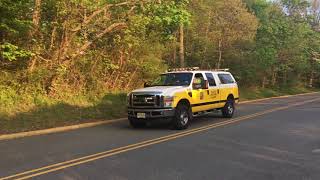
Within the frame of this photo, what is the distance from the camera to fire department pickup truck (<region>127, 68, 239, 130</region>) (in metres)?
15.8

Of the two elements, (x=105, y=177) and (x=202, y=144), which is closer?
(x=105, y=177)

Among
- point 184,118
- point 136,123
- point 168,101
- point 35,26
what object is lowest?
point 136,123

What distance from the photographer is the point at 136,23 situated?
2292cm

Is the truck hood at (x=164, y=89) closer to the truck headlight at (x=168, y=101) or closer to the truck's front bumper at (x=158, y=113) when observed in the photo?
the truck headlight at (x=168, y=101)

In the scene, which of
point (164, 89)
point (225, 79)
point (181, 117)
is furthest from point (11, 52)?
point (225, 79)

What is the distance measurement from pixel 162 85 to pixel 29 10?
6854mm

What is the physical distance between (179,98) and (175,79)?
1.56 m

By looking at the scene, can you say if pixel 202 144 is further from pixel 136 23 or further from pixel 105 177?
pixel 136 23

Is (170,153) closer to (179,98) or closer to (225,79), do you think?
(179,98)

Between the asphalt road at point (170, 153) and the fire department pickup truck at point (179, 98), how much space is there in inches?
18.6

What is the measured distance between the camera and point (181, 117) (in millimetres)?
16031

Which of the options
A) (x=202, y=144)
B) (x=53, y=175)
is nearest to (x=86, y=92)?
(x=202, y=144)

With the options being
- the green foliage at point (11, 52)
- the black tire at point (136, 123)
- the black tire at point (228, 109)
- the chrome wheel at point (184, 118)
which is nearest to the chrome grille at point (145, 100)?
the black tire at point (136, 123)

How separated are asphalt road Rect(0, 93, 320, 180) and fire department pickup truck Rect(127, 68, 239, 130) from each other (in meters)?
0.47
